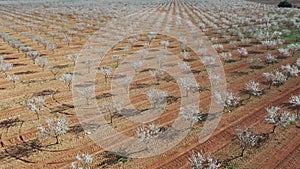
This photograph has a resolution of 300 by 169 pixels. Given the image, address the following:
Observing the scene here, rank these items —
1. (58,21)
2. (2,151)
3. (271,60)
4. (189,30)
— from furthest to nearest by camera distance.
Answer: (58,21)
(189,30)
(271,60)
(2,151)

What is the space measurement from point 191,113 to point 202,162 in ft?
12.6

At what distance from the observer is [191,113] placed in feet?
52.8

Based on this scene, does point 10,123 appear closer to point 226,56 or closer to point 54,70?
point 54,70

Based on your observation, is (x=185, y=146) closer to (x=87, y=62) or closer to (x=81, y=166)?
(x=81, y=166)

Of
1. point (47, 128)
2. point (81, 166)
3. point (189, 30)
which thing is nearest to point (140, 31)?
point (189, 30)

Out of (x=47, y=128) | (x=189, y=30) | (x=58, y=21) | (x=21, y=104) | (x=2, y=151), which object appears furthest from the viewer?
(x=58, y=21)

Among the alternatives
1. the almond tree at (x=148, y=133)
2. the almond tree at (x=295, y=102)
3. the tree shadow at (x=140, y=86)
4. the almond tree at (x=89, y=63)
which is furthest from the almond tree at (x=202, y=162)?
the almond tree at (x=89, y=63)

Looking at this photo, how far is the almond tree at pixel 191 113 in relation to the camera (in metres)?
15.8

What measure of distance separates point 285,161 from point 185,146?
4.31m

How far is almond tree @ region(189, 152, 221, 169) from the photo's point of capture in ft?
39.3

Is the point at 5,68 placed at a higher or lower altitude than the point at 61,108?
higher

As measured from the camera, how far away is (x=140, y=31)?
41.8 m

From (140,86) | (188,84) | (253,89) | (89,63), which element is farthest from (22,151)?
(253,89)

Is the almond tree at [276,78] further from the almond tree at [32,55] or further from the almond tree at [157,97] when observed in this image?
the almond tree at [32,55]
